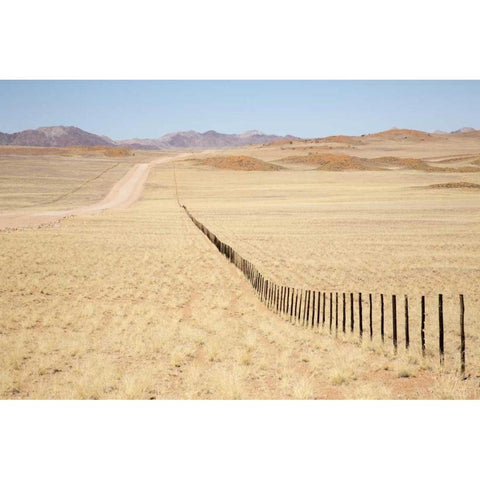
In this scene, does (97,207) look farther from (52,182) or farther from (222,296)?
(222,296)

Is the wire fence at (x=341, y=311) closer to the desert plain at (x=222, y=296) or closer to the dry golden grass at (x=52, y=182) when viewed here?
the desert plain at (x=222, y=296)

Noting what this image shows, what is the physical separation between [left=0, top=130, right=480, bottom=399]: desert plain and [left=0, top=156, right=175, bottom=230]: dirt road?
0.35m

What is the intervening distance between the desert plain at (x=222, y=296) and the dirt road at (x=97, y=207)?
353 mm

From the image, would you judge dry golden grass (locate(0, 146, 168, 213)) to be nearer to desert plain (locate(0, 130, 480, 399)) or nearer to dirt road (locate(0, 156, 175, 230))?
dirt road (locate(0, 156, 175, 230))

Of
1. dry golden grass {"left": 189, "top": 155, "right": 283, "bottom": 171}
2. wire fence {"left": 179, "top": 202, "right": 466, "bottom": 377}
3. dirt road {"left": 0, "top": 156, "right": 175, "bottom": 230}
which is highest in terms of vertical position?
dry golden grass {"left": 189, "top": 155, "right": 283, "bottom": 171}

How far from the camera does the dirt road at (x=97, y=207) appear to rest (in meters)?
44.9

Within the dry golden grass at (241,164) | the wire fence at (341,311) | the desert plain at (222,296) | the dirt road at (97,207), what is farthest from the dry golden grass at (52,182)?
the wire fence at (341,311)

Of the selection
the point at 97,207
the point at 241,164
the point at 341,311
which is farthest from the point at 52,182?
the point at 341,311

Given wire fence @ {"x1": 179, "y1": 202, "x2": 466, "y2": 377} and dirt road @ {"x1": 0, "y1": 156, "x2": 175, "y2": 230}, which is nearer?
wire fence @ {"x1": 179, "y1": 202, "x2": 466, "y2": 377}

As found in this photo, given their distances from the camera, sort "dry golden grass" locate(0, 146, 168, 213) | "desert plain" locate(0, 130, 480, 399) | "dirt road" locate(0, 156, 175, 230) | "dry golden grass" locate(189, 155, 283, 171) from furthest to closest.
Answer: "dry golden grass" locate(189, 155, 283, 171), "dry golden grass" locate(0, 146, 168, 213), "dirt road" locate(0, 156, 175, 230), "desert plain" locate(0, 130, 480, 399)

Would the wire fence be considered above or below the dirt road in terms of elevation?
below

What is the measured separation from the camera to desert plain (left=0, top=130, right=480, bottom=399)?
31.1 ft

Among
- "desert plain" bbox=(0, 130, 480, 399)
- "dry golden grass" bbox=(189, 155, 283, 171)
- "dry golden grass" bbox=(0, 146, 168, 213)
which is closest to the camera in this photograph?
"desert plain" bbox=(0, 130, 480, 399)

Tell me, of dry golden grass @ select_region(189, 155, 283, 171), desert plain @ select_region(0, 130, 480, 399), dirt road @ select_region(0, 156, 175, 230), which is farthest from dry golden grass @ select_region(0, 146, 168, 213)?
dry golden grass @ select_region(189, 155, 283, 171)
